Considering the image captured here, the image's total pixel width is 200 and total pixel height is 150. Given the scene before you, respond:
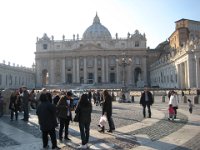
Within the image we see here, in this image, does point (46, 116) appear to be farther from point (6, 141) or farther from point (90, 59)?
point (90, 59)

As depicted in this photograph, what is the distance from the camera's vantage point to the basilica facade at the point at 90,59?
109 m

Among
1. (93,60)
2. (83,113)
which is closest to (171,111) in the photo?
(83,113)

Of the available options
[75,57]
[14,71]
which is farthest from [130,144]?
[75,57]

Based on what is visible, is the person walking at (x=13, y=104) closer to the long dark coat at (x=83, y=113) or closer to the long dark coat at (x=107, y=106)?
the long dark coat at (x=107, y=106)

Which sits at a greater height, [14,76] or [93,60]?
[93,60]

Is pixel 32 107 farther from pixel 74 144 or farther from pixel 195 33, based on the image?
pixel 195 33

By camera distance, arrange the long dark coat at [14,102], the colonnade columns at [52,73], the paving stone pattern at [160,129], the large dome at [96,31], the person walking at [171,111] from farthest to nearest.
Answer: the large dome at [96,31] → the colonnade columns at [52,73] → the long dark coat at [14,102] → the person walking at [171,111] → the paving stone pattern at [160,129]

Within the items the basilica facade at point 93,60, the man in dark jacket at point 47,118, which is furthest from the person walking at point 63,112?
the basilica facade at point 93,60

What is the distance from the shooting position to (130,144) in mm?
10031

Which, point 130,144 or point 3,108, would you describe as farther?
point 3,108

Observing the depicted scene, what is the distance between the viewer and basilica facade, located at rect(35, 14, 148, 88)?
109312mm

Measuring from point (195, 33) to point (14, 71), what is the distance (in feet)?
170

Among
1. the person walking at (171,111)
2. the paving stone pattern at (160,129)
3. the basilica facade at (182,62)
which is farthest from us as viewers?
the basilica facade at (182,62)

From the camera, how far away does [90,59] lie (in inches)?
4345
